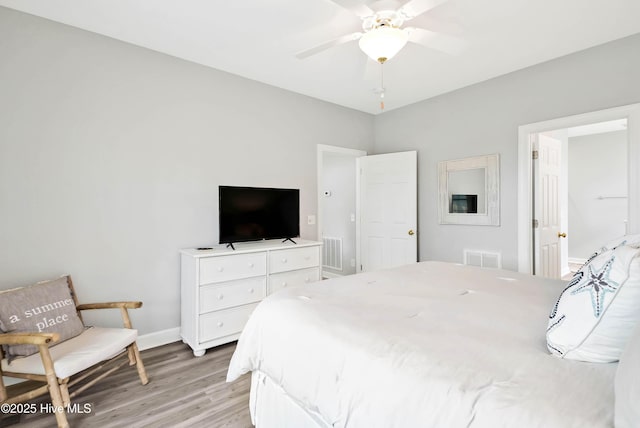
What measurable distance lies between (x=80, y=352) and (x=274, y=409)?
4.15 feet

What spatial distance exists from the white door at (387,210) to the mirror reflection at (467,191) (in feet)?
1.48

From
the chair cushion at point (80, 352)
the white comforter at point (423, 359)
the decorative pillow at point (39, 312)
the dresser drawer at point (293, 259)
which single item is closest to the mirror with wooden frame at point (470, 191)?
the dresser drawer at point (293, 259)

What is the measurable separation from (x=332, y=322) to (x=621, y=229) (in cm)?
706

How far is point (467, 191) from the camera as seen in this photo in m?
3.85

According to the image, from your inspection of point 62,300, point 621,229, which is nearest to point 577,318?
point 62,300

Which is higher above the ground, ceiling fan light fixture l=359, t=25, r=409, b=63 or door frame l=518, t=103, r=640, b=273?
ceiling fan light fixture l=359, t=25, r=409, b=63

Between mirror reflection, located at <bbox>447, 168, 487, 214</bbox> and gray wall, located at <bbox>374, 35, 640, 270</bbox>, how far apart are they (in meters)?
0.19

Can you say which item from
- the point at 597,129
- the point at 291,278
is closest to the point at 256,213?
the point at 291,278

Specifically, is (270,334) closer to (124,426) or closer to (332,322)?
(332,322)

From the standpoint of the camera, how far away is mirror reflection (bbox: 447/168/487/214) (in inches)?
146

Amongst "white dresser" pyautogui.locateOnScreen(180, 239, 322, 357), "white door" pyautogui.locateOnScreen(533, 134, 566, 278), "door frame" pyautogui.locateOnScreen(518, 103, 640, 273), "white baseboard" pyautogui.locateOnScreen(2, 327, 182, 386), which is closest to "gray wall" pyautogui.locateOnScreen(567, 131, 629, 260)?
"white door" pyautogui.locateOnScreen(533, 134, 566, 278)

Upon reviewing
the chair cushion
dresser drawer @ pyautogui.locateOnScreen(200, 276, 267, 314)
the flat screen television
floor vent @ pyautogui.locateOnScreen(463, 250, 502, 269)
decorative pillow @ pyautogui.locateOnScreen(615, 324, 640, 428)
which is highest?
the flat screen television

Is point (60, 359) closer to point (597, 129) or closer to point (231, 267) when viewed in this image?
point (231, 267)

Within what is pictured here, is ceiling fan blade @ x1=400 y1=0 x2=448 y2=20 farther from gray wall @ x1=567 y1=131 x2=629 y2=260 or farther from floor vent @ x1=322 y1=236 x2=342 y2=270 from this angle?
gray wall @ x1=567 y1=131 x2=629 y2=260
